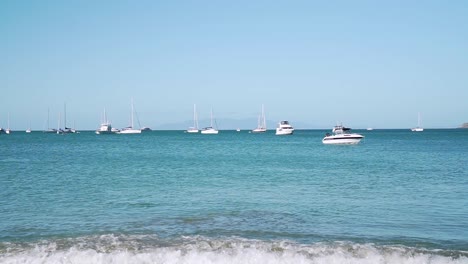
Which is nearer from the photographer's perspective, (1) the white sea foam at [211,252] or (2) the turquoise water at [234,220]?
(1) the white sea foam at [211,252]

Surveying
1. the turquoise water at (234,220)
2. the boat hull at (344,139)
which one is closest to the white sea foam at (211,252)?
the turquoise water at (234,220)

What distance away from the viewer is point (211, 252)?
564 inches

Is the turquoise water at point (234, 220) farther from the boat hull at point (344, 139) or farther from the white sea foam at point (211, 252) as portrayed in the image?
the boat hull at point (344, 139)

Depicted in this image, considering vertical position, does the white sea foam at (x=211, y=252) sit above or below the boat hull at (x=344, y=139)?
below

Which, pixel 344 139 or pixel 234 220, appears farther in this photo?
pixel 344 139

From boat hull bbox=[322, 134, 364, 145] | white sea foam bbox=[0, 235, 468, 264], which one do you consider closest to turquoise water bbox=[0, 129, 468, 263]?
white sea foam bbox=[0, 235, 468, 264]

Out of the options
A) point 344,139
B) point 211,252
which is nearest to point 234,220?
point 211,252

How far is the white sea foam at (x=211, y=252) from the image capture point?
13.6 meters

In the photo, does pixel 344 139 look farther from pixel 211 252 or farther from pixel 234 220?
pixel 211 252

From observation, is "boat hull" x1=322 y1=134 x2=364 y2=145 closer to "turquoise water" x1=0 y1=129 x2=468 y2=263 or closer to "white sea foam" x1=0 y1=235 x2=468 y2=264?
"turquoise water" x1=0 y1=129 x2=468 y2=263

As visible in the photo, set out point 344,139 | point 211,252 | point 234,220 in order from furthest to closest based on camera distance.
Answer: point 344,139, point 234,220, point 211,252

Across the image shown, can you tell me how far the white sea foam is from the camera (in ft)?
44.5

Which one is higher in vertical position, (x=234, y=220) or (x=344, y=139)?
(x=344, y=139)

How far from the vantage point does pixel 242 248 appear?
48.6 feet
